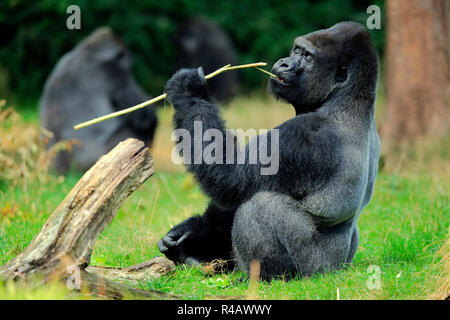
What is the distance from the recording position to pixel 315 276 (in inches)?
138

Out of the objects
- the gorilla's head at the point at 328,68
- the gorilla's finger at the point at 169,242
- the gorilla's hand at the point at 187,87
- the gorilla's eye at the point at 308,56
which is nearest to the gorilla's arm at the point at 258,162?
the gorilla's hand at the point at 187,87

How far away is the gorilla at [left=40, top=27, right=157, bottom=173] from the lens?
7852mm

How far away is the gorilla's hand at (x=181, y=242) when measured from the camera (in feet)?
12.3

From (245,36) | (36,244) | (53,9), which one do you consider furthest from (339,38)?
(245,36)

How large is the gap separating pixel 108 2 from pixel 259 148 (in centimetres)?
999

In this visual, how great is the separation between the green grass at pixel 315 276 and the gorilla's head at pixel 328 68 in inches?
43.4

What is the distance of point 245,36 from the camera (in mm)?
14820

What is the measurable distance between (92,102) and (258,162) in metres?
5.23

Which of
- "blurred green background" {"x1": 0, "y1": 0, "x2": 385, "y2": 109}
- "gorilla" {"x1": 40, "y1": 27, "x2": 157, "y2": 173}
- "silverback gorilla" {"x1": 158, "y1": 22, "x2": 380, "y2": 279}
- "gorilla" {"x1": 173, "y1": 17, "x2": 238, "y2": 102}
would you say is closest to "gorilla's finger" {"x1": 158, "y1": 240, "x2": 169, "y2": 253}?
"silverback gorilla" {"x1": 158, "y1": 22, "x2": 380, "y2": 279}

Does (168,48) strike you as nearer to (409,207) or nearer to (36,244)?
(409,207)

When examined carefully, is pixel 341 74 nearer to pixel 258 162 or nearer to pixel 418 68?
pixel 258 162

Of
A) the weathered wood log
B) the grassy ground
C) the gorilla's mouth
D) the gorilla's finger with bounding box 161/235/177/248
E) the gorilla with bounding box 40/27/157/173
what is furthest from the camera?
the gorilla with bounding box 40/27/157/173

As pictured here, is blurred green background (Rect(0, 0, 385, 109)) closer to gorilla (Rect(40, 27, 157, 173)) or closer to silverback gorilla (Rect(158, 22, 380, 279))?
gorilla (Rect(40, 27, 157, 173))

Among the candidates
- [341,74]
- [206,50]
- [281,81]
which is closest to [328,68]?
[341,74]
